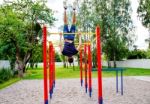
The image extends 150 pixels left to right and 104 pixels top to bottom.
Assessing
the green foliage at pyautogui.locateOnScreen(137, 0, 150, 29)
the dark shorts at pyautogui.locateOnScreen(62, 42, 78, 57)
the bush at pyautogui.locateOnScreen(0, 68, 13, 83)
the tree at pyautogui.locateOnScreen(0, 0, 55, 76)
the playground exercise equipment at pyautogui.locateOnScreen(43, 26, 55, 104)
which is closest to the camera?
the playground exercise equipment at pyautogui.locateOnScreen(43, 26, 55, 104)

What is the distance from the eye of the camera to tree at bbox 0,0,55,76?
2833cm

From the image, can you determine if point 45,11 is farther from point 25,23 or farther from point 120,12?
point 120,12

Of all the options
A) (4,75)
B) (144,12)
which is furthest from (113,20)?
(4,75)

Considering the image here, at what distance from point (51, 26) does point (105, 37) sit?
14.6 meters

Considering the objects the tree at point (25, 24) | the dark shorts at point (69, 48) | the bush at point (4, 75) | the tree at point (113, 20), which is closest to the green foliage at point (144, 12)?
the tree at point (113, 20)

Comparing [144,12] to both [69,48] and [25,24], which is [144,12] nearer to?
[25,24]

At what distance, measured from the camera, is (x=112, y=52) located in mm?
46531

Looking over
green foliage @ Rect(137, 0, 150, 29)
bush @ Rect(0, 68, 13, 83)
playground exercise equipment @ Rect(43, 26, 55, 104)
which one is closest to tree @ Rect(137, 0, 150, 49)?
green foliage @ Rect(137, 0, 150, 29)

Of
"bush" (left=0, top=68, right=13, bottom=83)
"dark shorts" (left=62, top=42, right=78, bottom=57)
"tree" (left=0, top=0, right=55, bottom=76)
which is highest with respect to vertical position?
"tree" (left=0, top=0, right=55, bottom=76)

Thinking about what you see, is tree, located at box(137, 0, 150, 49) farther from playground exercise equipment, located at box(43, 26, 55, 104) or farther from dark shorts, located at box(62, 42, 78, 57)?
dark shorts, located at box(62, 42, 78, 57)

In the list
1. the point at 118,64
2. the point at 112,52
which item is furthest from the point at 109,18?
the point at 118,64

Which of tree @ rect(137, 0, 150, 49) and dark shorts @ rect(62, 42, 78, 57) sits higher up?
tree @ rect(137, 0, 150, 49)

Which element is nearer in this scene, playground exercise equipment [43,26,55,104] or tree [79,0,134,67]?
playground exercise equipment [43,26,55,104]

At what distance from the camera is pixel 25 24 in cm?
3056
